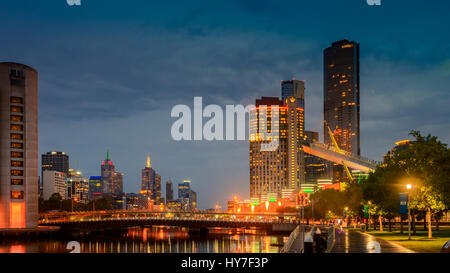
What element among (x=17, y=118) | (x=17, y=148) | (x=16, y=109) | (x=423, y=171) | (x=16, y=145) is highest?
(x=16, y=109)

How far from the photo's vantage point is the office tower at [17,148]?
417ft

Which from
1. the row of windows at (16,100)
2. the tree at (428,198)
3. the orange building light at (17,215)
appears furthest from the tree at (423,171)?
the row of windows at (16,100)

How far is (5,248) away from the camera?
317ft

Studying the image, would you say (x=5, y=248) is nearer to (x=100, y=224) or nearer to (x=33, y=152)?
(x=33, y=152)

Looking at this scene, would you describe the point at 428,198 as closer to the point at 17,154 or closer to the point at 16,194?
the point at 16,194

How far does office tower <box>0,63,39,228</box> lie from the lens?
127188 mm

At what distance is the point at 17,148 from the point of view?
130 m

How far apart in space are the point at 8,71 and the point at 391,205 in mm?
109401

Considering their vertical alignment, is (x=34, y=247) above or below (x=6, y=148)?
below

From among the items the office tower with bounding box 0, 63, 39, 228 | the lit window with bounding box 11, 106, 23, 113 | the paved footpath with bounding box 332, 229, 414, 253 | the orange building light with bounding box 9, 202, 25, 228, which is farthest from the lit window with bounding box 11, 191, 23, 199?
the paved footpath with bounding box 332, 229, 414, 253

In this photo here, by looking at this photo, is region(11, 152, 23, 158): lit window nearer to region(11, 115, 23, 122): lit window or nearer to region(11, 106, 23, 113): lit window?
region(11, 115, 23, 122): lit window

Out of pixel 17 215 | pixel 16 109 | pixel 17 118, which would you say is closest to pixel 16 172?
pixel 17 215
